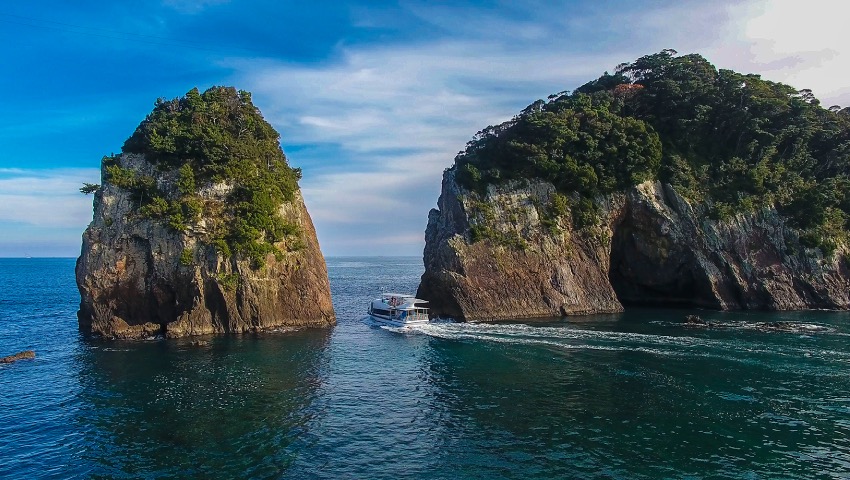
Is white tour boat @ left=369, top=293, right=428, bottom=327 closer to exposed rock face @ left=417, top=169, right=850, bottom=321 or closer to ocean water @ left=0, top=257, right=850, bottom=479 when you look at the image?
exposed rock face @ left=417, top=169, right=850, bottom=321

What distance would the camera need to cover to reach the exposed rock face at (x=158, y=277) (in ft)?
160

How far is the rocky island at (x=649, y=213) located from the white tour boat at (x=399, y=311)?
387cm

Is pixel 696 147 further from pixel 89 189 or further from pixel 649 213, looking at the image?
pixel 89 189

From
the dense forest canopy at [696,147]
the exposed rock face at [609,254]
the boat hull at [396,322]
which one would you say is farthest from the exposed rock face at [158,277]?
the dense forest canopy at [696,147]

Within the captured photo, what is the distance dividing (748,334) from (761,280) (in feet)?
67.8

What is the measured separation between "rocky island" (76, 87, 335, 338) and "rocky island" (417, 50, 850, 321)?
19075 millimetres

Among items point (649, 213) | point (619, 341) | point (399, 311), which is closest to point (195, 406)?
point (399, 311)

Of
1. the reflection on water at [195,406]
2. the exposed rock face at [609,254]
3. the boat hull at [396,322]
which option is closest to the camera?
the reflection on water at [195,406]

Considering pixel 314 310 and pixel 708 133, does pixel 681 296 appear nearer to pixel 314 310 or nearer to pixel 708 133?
pixel 708 133

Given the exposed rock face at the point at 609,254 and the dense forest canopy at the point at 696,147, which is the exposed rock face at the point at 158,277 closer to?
the exposed rock face at the point at 609,254

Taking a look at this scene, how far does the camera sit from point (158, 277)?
49.3 metres

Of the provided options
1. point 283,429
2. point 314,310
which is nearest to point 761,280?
point 314,310

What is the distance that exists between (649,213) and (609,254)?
7109 mm

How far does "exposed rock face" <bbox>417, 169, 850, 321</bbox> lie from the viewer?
6256 centimetres
